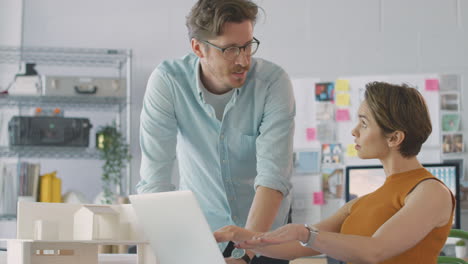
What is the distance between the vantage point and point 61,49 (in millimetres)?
4289

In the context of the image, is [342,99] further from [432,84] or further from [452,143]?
[452,143]

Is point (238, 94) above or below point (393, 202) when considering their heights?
above

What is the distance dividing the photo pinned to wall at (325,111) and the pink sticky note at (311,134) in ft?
0.27

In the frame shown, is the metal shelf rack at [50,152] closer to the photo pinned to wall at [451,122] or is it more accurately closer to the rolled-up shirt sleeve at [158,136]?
the photo pinned to wall at [451,122]

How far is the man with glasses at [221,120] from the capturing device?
1.74 m

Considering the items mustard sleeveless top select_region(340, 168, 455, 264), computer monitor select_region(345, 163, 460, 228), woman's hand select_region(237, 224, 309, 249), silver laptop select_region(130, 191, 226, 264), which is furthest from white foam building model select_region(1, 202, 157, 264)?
computer monitor select_region(345, 163, 460, 228)

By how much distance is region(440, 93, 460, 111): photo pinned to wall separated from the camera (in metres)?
4.06

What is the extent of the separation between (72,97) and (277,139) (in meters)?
2.61

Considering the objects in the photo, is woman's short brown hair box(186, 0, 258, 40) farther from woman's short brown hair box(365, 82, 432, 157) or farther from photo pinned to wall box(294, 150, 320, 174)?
photo pinned to wall box(294, 150, 320, 174)

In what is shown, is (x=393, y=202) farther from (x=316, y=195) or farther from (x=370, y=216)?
(x=316, y=195)

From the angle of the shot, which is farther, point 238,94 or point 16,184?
point 16,184

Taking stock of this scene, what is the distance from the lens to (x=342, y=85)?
4219 millimetres

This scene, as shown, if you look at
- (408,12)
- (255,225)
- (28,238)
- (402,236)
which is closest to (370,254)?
(402,236)

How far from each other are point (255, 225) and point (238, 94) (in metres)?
0.44
